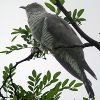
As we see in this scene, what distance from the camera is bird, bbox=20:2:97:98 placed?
14.3 ft

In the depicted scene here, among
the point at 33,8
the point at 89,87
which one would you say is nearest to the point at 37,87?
the point at 89,87

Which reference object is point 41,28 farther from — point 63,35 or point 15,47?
point 15,47

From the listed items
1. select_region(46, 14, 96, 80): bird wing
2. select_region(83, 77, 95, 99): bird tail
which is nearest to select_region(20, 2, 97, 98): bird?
select_region(46, 14, 96, 80): bird wing

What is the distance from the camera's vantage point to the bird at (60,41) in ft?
14.3

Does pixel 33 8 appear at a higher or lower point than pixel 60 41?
higher

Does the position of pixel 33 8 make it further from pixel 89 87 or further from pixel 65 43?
pixel 89 87

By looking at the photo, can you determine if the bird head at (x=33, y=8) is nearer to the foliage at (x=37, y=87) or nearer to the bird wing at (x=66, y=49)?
the bird wing at (x=66, y=49)

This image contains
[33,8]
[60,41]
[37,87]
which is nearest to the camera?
[37,87]

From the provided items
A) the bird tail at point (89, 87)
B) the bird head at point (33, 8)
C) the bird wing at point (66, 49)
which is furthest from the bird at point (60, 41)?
the bird head at point (33, 8)

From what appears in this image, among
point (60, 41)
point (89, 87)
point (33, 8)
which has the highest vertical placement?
point (33, 8)

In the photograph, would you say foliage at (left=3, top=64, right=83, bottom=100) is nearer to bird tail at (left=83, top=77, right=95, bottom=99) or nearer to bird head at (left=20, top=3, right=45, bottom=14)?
bird tail at (left=83, top=77, right=95, bottom=99)

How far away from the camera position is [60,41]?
4.79 metres

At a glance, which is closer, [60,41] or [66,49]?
[66,49]

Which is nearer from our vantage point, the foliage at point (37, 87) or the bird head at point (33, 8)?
the foliage at point (37, 87)
